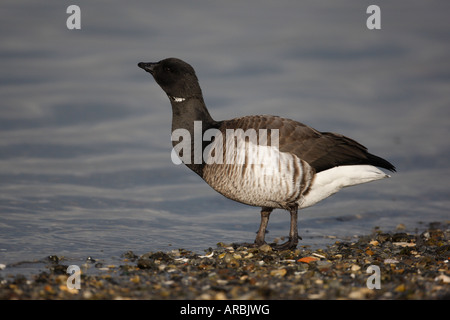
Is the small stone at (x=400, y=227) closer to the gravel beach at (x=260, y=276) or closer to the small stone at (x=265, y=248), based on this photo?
the gravel beach at (x=260, y=276)

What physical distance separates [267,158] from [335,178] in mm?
1272

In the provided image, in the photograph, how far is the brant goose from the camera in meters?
9.77

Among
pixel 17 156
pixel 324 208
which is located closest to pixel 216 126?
pixel 324 208

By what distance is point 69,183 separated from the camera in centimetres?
1551

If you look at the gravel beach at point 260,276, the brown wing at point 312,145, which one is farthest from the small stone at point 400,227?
the brown wing at point 312,145

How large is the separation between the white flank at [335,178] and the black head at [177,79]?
252 cm

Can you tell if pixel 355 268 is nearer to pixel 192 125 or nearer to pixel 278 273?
pixel 278 273

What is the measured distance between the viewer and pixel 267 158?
972 cm

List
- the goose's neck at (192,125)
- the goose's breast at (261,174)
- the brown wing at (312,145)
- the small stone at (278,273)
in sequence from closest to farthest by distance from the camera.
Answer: the small stone at (278,273), the goose's breast at (261,174), the brown wing at (312,145), the goose's neck at (192,125)

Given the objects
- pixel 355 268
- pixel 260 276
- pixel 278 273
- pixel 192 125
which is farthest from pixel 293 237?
pixel 192 125

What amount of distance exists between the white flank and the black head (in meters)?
2.52

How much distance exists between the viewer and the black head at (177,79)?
10.8 metres

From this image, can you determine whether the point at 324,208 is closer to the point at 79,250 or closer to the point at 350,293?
the point at 79,250
